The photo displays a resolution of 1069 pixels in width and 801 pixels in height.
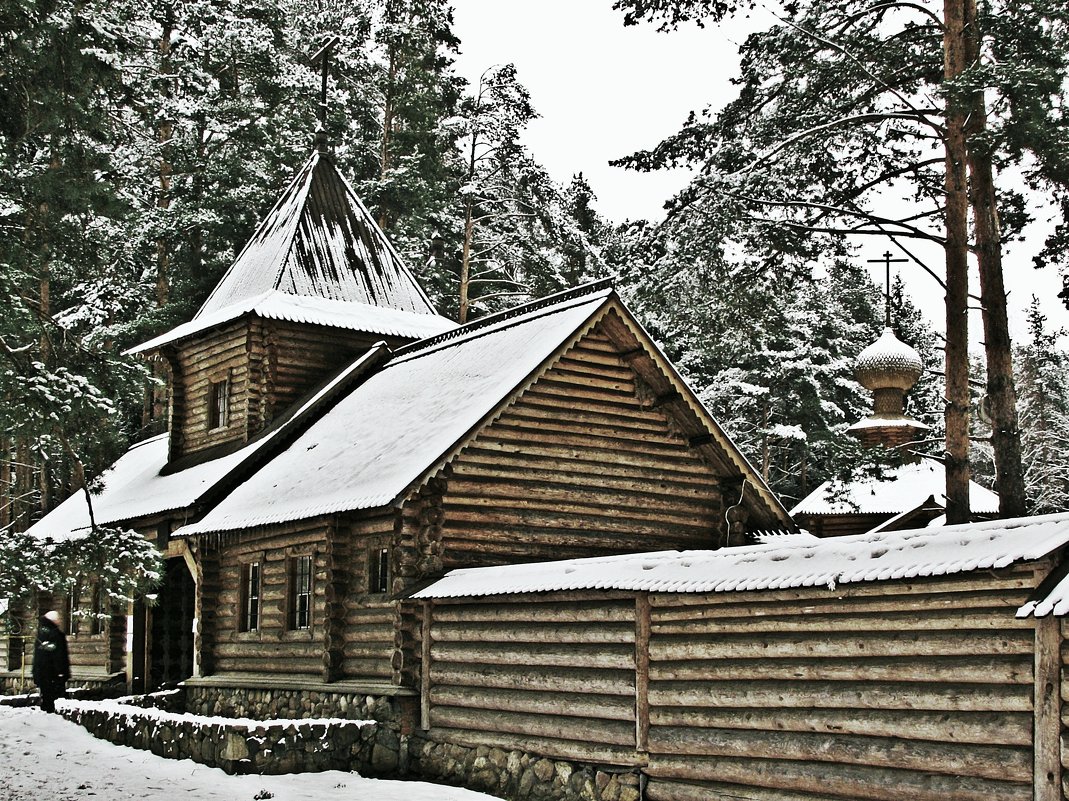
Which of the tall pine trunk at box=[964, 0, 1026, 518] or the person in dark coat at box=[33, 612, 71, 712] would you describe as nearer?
the tall pine trunk at box=[964, 0, 1026, 518]

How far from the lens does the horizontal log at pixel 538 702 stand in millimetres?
12930

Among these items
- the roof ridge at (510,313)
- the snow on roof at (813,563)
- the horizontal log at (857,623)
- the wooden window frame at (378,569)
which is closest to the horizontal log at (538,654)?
the horizontal log at (857,623)

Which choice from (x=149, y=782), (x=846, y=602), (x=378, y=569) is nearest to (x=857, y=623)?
(x=846, y=602)

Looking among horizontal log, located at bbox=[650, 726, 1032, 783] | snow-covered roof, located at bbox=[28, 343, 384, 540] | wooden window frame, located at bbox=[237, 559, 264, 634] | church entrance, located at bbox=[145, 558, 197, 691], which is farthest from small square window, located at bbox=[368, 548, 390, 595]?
church entrance, located at bbox=[145, 558, 197, 691]

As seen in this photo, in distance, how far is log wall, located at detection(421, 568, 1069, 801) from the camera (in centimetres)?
923

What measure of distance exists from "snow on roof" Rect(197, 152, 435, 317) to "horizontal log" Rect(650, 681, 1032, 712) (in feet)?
49.9

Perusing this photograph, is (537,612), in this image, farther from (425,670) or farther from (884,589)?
(884,589)

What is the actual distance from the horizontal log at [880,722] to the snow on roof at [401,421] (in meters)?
5.38

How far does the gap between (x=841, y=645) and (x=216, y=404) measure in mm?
17720

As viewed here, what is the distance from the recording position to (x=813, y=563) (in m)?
10.8

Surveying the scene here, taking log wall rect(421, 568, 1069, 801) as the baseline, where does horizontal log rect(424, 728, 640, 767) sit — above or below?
below

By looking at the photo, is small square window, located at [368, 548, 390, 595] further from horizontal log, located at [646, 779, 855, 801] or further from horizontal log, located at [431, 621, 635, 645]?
horizontal log, located at [646, 779, 855, 801]

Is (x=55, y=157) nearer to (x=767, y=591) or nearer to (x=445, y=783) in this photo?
(x=445, y=783)

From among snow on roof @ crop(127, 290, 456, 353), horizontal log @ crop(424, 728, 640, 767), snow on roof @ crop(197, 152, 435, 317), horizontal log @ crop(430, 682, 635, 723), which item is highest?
snow on roof @ crop(197, 152, 435, 317)
